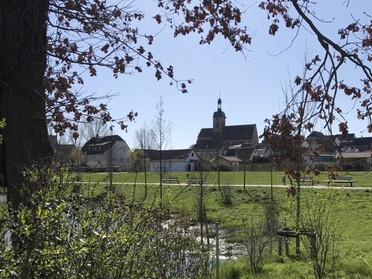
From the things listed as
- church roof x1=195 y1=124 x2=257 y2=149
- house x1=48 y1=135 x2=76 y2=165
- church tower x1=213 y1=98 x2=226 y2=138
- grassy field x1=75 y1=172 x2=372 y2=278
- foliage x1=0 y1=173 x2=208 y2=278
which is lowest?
grassy field x1=75 y1=172 x2=372 y2=278

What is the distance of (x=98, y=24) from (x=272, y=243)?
707cm

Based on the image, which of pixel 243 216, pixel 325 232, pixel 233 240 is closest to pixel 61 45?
pixel 325 232

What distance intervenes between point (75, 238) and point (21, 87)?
2.32 m

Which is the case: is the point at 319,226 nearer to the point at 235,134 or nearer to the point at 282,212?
the point at 282,212

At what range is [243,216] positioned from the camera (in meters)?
17.5

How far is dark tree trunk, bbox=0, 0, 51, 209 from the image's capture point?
418cm

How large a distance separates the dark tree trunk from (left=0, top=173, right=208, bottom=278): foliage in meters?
1.16

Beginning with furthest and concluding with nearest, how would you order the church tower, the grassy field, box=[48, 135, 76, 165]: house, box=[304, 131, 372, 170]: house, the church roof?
the church tower < the church roof < the grassy field < box=[304, 131, 372, 170]: house < box=[48, 135, 76, 165]: house

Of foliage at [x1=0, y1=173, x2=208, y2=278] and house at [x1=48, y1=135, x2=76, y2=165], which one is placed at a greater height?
house at [x1=48, y1=135, x2=76, y2=165]

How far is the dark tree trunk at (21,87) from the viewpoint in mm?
4184

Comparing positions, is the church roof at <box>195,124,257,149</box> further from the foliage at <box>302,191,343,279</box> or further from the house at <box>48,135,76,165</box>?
the house at <box>48,135,76,165</box>

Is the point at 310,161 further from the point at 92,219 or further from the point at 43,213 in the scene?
the point at 43,213

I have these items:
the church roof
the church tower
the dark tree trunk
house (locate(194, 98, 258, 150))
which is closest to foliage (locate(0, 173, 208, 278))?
the dark tree trunk

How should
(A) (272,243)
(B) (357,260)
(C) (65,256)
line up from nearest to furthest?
(C) (65,256) → (B) (357,260) → (A) (272,243)
